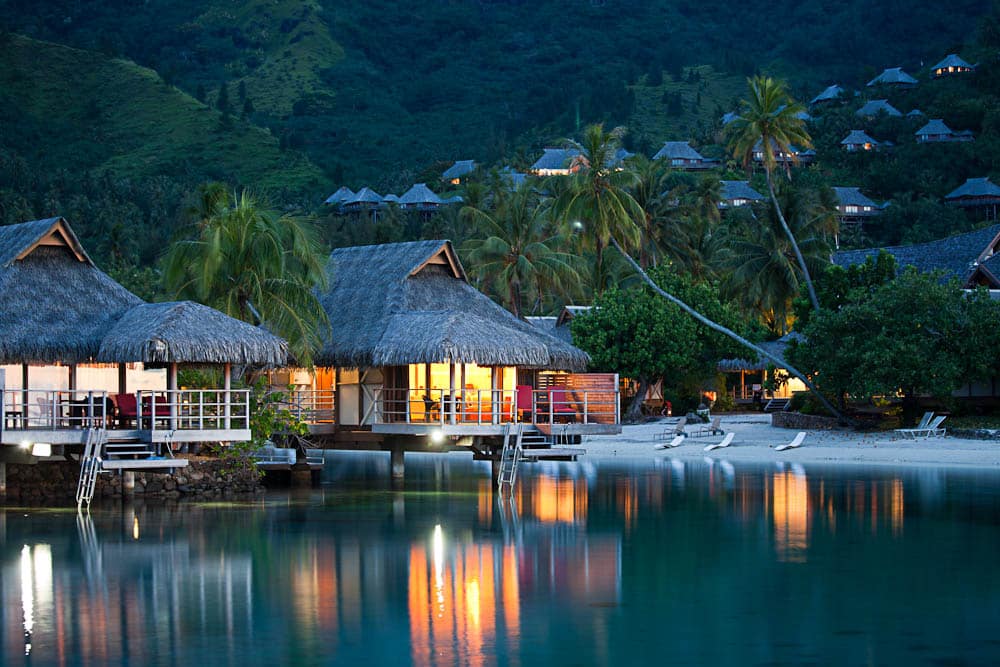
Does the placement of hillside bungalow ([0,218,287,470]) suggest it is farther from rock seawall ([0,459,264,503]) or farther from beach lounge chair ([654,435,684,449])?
beach lounge chair ([654,435,684,449])

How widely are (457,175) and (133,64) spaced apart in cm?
4246

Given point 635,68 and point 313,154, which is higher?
point 635,68

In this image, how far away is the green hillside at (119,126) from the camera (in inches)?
4936

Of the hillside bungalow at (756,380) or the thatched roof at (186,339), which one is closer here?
the thatched roof at (186,339)

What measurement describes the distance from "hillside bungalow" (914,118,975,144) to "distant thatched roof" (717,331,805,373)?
227 feet

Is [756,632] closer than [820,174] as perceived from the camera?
Yes

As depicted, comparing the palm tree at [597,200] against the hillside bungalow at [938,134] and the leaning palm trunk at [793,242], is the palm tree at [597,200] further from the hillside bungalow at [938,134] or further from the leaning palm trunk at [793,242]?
the hillside bungalow at [938,134]

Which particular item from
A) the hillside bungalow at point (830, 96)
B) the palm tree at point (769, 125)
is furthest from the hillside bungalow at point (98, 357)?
the hillside bungalow at point (830, 96)

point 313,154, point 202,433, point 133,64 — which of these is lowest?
point 202,433

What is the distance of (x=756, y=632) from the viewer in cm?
1405

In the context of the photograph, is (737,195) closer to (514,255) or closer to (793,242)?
(514,255)

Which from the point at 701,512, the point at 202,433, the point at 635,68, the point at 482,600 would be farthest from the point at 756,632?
the point at 635,68

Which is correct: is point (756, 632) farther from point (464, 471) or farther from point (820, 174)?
point (820, 174)

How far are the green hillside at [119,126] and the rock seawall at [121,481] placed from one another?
93.3 meters
